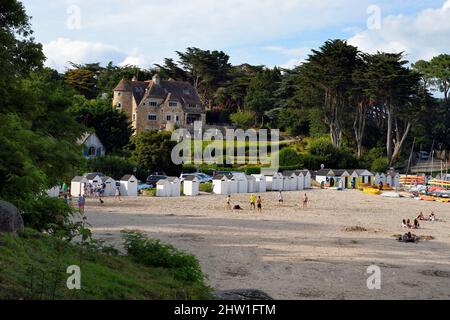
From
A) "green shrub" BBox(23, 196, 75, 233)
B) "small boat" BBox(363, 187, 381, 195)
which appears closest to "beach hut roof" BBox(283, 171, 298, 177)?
"small boat" BBox(363, 187, 381, 195)

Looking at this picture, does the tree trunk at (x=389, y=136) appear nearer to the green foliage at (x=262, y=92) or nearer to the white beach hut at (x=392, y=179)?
the white beach hut at (x=392, y=179)

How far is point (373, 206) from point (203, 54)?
53553 mm

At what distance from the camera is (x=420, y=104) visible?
75500mm

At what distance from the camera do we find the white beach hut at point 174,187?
46.6 m

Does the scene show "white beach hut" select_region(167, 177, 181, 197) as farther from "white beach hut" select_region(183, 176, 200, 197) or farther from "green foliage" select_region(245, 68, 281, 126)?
"green foliage" select_region(245, 68, 281, 126)

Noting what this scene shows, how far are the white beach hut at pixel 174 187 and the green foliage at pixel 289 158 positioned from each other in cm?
2287

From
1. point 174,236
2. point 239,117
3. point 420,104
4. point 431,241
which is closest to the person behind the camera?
point 174,236

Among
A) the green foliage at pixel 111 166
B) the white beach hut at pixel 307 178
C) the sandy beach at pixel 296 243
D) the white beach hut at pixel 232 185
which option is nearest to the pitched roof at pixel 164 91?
the white beach hut at pixel 307 178

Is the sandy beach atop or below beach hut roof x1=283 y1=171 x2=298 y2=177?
below

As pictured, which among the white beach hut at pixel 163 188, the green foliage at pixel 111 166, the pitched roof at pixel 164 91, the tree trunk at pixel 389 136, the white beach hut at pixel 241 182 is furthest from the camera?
the pitched roof at pixel 164 91

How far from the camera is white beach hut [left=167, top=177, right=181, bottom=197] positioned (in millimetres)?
46562

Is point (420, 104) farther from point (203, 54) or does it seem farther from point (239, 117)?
point (203, 54)

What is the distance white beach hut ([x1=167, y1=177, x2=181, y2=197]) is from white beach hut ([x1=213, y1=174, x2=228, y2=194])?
4522 millimetres
